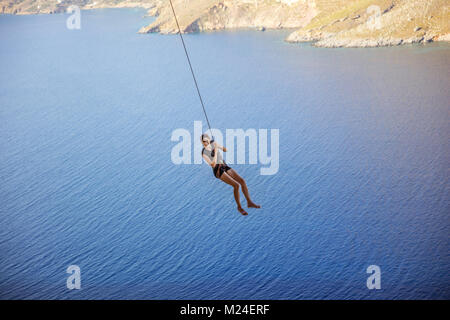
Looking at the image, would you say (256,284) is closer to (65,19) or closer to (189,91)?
(189,91)

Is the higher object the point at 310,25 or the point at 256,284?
the point at 310,25

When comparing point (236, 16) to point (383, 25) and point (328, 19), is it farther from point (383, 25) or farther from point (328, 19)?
point (383, 25)

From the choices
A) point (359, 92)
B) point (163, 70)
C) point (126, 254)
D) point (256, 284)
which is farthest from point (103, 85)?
point (256, 284)

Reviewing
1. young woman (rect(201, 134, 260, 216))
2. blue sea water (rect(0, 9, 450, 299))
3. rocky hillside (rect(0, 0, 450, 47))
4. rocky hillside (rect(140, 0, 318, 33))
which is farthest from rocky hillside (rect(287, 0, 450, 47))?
young woman (rect(201, 134, 260, 216))

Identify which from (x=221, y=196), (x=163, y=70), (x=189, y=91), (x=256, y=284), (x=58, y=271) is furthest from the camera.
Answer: (x=163, y=70)

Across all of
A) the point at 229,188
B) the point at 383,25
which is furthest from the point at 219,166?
the point at 383,25

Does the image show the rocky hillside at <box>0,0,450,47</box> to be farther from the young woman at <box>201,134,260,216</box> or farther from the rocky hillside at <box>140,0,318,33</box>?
the young woman at <box>201,134,260,216</box>
